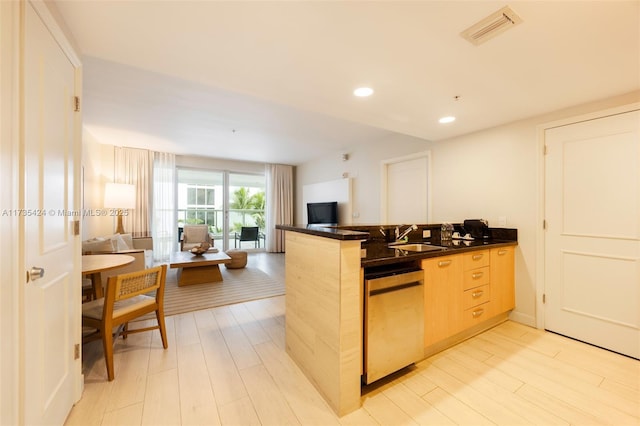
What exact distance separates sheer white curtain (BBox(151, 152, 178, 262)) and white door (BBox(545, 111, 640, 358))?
6.53 meters

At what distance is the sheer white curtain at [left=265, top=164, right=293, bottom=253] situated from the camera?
22.6 ft

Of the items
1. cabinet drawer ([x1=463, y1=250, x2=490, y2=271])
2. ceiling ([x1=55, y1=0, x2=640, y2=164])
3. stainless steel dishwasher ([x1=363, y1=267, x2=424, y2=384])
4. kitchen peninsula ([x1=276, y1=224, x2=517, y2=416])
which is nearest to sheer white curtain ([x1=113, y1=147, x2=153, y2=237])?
ceiling ([x1=55, y1=0, x2=640, y2=164])

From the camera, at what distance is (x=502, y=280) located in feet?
8.61

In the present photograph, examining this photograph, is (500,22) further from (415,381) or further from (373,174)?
(373,174)

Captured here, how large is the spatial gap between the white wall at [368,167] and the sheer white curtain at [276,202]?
1.56 metres

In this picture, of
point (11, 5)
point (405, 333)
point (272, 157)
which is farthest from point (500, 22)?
point (272, 157)

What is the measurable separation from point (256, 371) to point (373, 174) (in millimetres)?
3593

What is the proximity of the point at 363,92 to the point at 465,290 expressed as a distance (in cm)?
196

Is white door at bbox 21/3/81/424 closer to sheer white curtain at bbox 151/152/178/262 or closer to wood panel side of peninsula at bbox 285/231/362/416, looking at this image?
wood panel side of peninsula at bbox 285/231/362/416

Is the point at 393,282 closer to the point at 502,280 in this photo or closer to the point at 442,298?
the point at 442,298

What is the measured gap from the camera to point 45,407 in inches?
46.3

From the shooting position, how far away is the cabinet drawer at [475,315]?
7.30 ft

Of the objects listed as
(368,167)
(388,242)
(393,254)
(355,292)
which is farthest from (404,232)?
(368,167)

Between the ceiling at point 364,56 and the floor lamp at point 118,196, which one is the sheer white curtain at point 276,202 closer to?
the floor lamp at point 118,196
